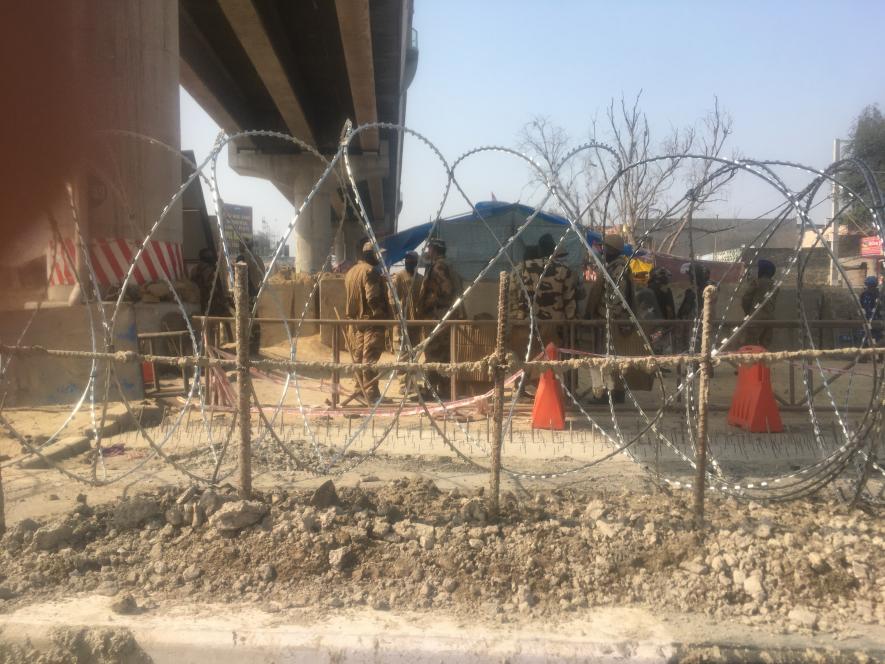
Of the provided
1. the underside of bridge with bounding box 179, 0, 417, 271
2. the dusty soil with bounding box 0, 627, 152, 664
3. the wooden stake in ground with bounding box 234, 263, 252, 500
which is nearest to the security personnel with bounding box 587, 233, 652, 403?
the wooden stake in ground with bounding box 234, 263, 252, 500

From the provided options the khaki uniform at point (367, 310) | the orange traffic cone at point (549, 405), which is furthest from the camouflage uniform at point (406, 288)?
the orange traffic cone at point (549, 405)

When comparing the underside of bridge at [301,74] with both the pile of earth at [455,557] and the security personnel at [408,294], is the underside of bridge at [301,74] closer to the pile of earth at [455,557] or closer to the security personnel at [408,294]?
the security personnel at [408,294]

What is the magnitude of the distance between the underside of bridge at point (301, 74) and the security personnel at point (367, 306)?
8199mm

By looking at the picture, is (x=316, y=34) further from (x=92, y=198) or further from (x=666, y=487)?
(x=666, y=487)

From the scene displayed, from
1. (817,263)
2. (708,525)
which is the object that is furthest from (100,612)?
(817,263)

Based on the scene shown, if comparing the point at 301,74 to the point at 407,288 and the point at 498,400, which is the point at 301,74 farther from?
the point at 498,400

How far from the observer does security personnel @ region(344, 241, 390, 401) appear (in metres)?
8.48

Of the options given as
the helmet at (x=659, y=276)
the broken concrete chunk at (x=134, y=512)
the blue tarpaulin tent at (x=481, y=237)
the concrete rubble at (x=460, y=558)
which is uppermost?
the blue tarpaulin tent at (x=481, y=237)

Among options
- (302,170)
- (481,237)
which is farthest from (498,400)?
(302,170)

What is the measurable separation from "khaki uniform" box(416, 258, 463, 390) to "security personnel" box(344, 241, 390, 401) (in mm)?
536

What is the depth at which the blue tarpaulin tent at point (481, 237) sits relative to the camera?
627 inches

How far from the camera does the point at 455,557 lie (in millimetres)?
3699

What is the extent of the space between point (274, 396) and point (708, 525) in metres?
6.74

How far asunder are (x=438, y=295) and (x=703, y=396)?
17.7ft
